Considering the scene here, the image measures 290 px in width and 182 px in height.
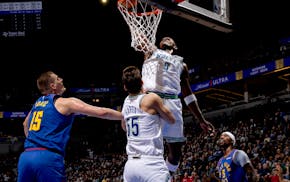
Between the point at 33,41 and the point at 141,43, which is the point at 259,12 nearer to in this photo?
the point at 33,41

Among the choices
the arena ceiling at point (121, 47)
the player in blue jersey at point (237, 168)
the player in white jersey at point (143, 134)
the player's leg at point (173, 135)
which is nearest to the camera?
the player in white jersey at point (143, 134)

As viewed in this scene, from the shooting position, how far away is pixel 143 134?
378 centimetres

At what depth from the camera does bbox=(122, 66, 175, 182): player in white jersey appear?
3.67 m

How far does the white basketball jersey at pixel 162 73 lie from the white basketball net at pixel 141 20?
2.86 feet

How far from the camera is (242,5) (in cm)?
2302

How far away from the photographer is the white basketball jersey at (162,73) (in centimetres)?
491

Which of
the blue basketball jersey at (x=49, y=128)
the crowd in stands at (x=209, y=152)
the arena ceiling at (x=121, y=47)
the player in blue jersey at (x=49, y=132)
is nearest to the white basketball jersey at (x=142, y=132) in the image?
the player in blue jersey at (x=49, y=132)

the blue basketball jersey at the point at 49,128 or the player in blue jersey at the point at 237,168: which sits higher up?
the blue basketball jersey at the point at 49,128

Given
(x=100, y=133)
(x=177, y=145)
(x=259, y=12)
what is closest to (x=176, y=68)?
(x=177, y=145)

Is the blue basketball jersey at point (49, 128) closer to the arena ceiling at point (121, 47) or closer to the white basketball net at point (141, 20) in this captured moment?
the white basketball net at point (141, 20)

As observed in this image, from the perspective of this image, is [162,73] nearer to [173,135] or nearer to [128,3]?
[173,135]

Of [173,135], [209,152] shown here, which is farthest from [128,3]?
[209,152]

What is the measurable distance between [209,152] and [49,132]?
14089 millimetres

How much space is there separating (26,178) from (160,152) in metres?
1.22
